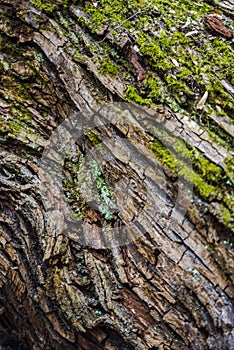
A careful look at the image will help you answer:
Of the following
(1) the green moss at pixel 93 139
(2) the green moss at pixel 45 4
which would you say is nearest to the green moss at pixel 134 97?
(1) the green moss at pixel 93 139

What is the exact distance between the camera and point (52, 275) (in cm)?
309

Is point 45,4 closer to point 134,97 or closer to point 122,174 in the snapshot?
point 134,97

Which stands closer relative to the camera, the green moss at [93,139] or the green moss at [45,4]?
the green moss at [93,139]

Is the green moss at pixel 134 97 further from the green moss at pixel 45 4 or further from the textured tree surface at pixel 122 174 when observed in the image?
the green moss at pixel 45 4

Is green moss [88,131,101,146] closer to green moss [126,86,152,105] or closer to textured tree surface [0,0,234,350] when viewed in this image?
textured tree surface [0,0,234,350]

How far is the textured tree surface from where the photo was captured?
2742 mm

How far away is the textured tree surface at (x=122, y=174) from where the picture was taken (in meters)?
2.74

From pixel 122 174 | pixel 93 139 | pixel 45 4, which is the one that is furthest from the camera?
pixel 45 4

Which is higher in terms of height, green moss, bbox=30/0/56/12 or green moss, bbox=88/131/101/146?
green moss, bbox=30/0/56/12

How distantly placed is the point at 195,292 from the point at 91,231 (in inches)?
36.7

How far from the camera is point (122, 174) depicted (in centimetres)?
304

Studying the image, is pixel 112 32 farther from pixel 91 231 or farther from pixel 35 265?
pixel 35 265

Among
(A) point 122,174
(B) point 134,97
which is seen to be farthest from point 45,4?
(A) point 122,174

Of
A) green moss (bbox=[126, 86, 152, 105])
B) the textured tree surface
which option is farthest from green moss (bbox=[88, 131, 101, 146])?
green moss (bbox=[126, 86, 152, 105])
